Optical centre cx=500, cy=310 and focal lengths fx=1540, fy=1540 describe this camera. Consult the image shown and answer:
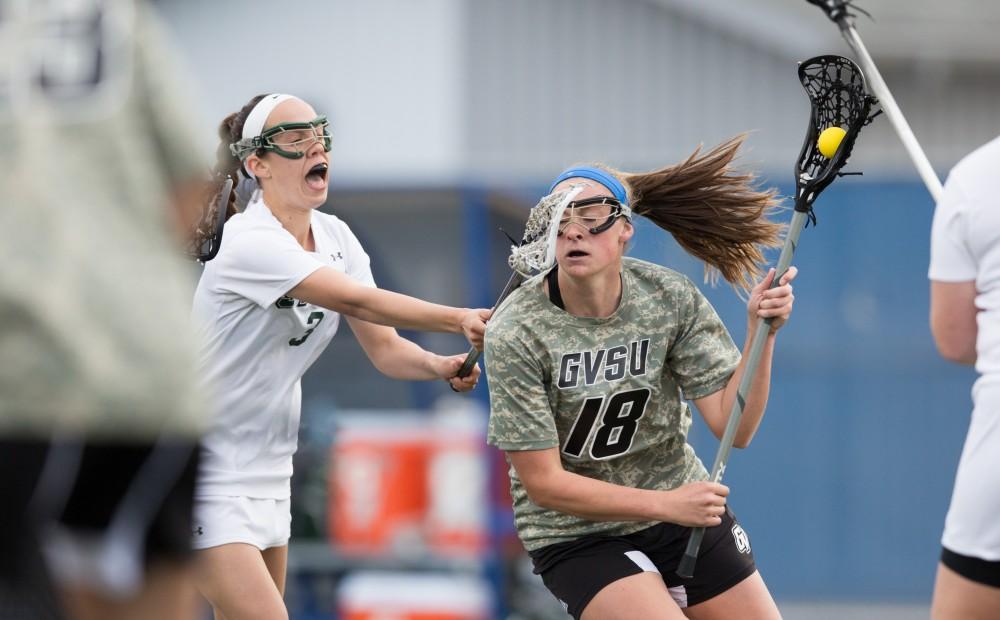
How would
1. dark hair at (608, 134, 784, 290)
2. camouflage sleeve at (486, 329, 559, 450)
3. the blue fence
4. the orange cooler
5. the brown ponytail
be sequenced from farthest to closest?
the blue fence < the orange cooler < the brown ponytail < dark hair at (608, 134, 784, 290) < camouflage sleeve at (486, 329, 559, 450)

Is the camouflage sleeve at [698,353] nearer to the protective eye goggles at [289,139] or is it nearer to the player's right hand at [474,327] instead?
the player's right hand at [474,327]

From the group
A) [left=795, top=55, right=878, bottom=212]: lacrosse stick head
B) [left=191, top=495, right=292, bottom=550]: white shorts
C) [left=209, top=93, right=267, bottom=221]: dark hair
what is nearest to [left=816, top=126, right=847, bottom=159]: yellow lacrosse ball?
[left=795, top=55, right=878, bottom=212]: lacrosse stick head

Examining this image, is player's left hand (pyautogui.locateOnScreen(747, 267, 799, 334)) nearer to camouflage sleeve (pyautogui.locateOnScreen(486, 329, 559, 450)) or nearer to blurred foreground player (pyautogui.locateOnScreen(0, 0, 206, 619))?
camouflage sleeve (pyautogui.locateOnScreen(486, 329, 559, 450))

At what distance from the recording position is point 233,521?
477 cm

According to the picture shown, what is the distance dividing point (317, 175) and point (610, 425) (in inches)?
51.0

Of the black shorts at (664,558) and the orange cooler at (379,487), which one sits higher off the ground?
the black shorts at (664,558)

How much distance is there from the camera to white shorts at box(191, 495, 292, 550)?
4.75 m

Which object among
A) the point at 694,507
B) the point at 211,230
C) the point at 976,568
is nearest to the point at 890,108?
the point at 694,507

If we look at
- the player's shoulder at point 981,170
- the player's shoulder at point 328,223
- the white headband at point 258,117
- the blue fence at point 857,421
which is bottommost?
the blue fence at point 857,421

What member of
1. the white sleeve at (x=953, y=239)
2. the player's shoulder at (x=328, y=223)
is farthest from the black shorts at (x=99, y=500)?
the player's shoulder at (x=328, y=223)

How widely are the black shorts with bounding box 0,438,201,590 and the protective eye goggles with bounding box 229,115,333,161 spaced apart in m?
2.54

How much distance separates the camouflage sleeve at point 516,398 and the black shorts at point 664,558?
37 centimetres

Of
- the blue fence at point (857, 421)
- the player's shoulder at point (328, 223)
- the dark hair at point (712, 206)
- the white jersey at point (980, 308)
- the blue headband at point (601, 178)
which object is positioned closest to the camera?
the white jersey at point (980, 308)

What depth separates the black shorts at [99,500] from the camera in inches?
96.0
